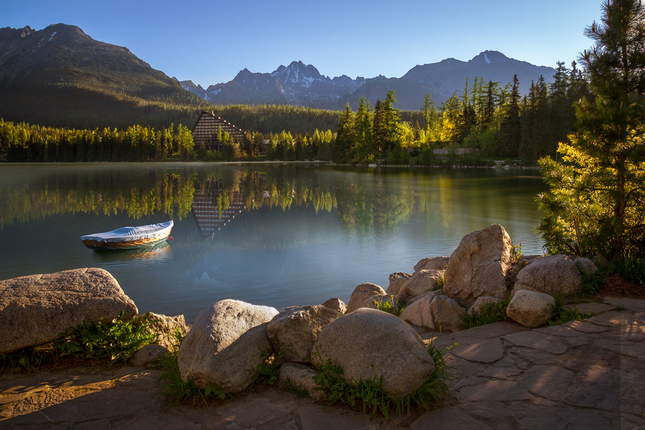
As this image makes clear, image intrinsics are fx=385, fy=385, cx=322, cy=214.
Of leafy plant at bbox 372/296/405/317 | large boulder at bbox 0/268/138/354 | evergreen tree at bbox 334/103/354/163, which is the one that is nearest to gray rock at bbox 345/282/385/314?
leafy plant at bbox 372/296/405/317

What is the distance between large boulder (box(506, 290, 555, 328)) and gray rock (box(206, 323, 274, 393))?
3.50 meters

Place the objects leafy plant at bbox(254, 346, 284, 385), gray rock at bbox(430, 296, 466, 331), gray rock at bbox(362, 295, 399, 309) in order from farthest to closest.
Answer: gray rock at bbox(362, 295, 399, 309), gray rock at bbox(430, 296, 466, 331), leafy plant at bbox(254, 346, 284, 385)

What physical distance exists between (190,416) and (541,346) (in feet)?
13.1

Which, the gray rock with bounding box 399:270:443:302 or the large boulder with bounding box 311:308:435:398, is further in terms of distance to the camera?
the gray rock with bounding box 399:270:443:302

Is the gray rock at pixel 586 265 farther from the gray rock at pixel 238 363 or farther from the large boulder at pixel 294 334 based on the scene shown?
the gray rock at pixel 238 363

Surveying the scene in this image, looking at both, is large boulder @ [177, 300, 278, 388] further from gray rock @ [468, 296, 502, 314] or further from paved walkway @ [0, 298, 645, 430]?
gray rock @ [468, 296, 502, 314]

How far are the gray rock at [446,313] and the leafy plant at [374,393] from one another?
2.37m

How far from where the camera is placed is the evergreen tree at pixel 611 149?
279 inches

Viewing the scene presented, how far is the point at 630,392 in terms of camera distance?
3.51 metres

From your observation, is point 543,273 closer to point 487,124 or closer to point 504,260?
point 504,260

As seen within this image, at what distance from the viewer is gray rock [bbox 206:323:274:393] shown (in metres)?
3.82

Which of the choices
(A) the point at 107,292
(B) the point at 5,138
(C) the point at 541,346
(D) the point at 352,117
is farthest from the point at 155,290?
(B) the point at 5,138

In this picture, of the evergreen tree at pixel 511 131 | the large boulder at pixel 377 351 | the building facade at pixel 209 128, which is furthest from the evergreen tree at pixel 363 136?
the building facade at pixel 209 128

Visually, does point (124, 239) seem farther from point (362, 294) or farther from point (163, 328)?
point (362, 294)
